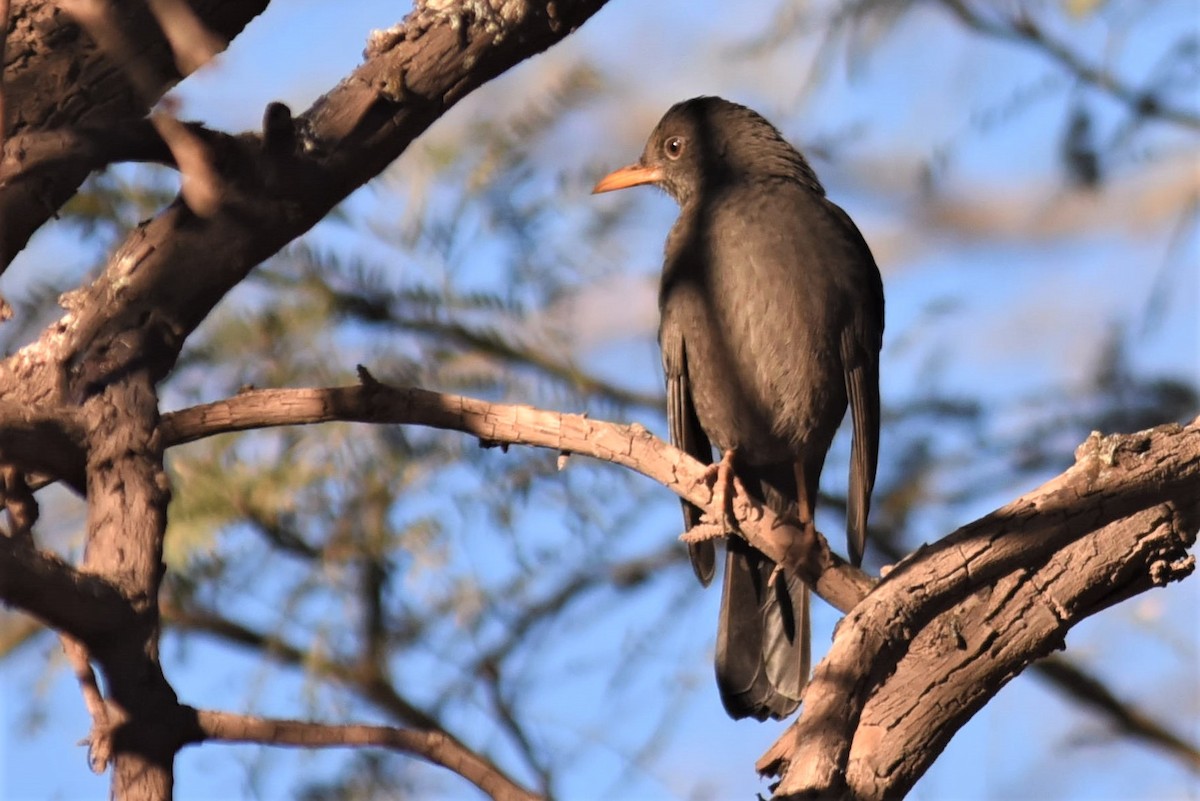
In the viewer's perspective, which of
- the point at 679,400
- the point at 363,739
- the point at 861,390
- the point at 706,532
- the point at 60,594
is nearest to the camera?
the point at 60,594

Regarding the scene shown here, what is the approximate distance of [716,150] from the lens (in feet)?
19.9

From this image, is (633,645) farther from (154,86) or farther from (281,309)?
(154,86)

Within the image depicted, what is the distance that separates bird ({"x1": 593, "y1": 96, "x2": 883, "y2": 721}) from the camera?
5188mm

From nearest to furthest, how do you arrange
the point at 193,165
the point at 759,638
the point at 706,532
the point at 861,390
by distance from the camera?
1. the point at 193,165
2. the point at 706,532
3. the point at 759,638
4. the point at 861,390

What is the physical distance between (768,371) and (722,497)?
128 centimetres

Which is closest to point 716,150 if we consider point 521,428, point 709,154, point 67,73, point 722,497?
point 709,154

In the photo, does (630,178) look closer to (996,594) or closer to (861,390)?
(861,390)

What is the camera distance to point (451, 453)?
20.9 feet

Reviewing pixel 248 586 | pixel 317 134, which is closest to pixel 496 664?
pixel 248 586

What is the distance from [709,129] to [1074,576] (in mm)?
3084

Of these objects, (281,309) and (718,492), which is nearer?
(718,492)

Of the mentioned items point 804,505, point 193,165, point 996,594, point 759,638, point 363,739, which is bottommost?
point 363,739

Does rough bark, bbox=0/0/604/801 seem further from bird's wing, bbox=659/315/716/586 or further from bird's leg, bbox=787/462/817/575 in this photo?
Answer: bird's wing, bbox=659/315/716/586

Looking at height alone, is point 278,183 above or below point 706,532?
above
